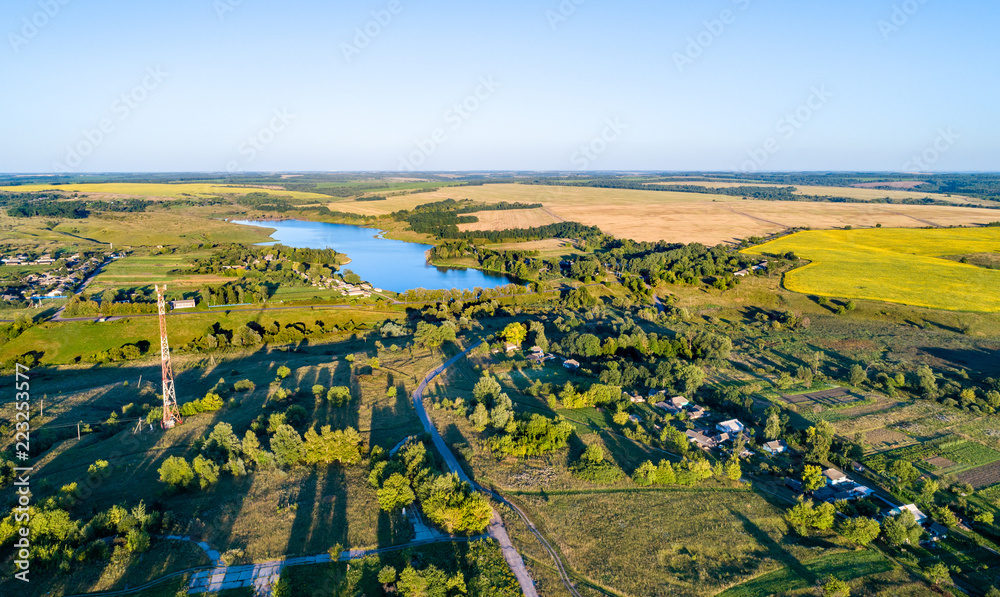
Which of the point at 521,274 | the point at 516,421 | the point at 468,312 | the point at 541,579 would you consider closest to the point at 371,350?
the point at 468,312

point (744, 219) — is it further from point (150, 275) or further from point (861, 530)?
point (150, 275)

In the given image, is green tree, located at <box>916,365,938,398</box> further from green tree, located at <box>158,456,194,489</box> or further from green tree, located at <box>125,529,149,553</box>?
green tree, located at <box>125,529,149,553</box>

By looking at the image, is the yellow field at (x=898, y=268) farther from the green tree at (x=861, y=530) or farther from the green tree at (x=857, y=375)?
the green tree at (x=861, y=530)

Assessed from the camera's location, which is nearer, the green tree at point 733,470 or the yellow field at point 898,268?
the green tree at point 733,470

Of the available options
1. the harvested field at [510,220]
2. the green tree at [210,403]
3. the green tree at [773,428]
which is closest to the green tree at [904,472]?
the green tree at [773,428]

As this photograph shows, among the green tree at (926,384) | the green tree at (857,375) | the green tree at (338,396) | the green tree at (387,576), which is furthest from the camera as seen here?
the green tree at (857,375)

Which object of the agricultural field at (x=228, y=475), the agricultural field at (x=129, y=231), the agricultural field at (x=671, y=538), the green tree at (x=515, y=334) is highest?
the agricultural field at (x=129, y=231)
